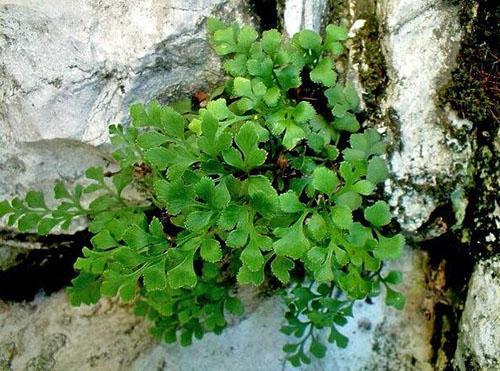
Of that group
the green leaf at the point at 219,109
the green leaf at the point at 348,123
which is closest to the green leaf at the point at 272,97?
the green leaf at the point at 219,109

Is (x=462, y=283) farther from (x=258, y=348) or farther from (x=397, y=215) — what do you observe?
(x=258, y=348)

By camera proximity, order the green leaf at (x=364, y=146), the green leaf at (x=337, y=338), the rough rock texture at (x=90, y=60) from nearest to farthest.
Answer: the green leaf at (x=364, y=146) → the rough rock texture at (x=90, y=60) → the green leaf at (x=337, y=338)

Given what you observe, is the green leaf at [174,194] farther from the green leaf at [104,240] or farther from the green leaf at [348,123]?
the green leaf at [348,123]

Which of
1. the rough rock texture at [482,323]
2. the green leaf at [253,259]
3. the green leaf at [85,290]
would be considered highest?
the green leaf at [253,259]

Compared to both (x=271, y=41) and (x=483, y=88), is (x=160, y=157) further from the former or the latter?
(x=483, y=88)

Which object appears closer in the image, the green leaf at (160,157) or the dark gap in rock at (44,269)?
the green leaf at (160,157)

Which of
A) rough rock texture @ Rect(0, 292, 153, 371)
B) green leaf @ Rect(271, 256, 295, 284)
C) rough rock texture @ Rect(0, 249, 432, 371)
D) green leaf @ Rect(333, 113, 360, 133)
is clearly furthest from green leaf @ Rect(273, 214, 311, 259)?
rough rock texture @ Rect(0, 292, 153, 371)

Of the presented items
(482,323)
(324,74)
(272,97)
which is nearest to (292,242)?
(272,97)
